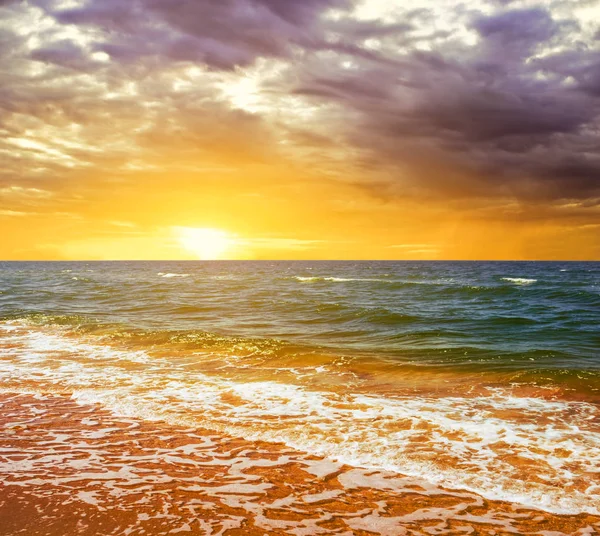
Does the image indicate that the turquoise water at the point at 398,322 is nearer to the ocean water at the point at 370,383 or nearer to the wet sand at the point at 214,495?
the ocean water at the point at 370,383

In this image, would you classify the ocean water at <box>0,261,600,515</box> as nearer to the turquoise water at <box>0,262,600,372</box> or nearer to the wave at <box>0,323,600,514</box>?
the wave at <box>0,323,600,514</box>

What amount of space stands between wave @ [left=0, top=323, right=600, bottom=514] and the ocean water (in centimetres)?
3

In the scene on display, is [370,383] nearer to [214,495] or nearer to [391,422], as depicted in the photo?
[391,422]

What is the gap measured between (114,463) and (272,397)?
400 centimetres

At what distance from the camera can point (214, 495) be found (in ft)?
17.4

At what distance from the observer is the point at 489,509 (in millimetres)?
5133

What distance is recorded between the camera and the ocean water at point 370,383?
256 inches

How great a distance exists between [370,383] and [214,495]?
247 inches

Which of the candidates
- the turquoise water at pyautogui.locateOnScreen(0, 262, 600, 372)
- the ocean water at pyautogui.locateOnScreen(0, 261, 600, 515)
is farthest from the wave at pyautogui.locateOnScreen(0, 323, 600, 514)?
the turquoise water at pyautogui.locateOnScreen(0, 262, 600, 372)

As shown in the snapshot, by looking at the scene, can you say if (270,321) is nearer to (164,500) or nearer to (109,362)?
(109,362)

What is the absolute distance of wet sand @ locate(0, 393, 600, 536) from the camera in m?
4.66

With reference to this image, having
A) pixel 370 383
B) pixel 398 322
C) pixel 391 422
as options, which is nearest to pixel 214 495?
pixel 391 422

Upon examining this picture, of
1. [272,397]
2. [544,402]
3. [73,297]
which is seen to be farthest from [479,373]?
[73,297]

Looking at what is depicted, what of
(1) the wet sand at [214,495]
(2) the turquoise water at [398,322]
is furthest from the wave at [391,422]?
(2) the turquoise water at [398,322]
